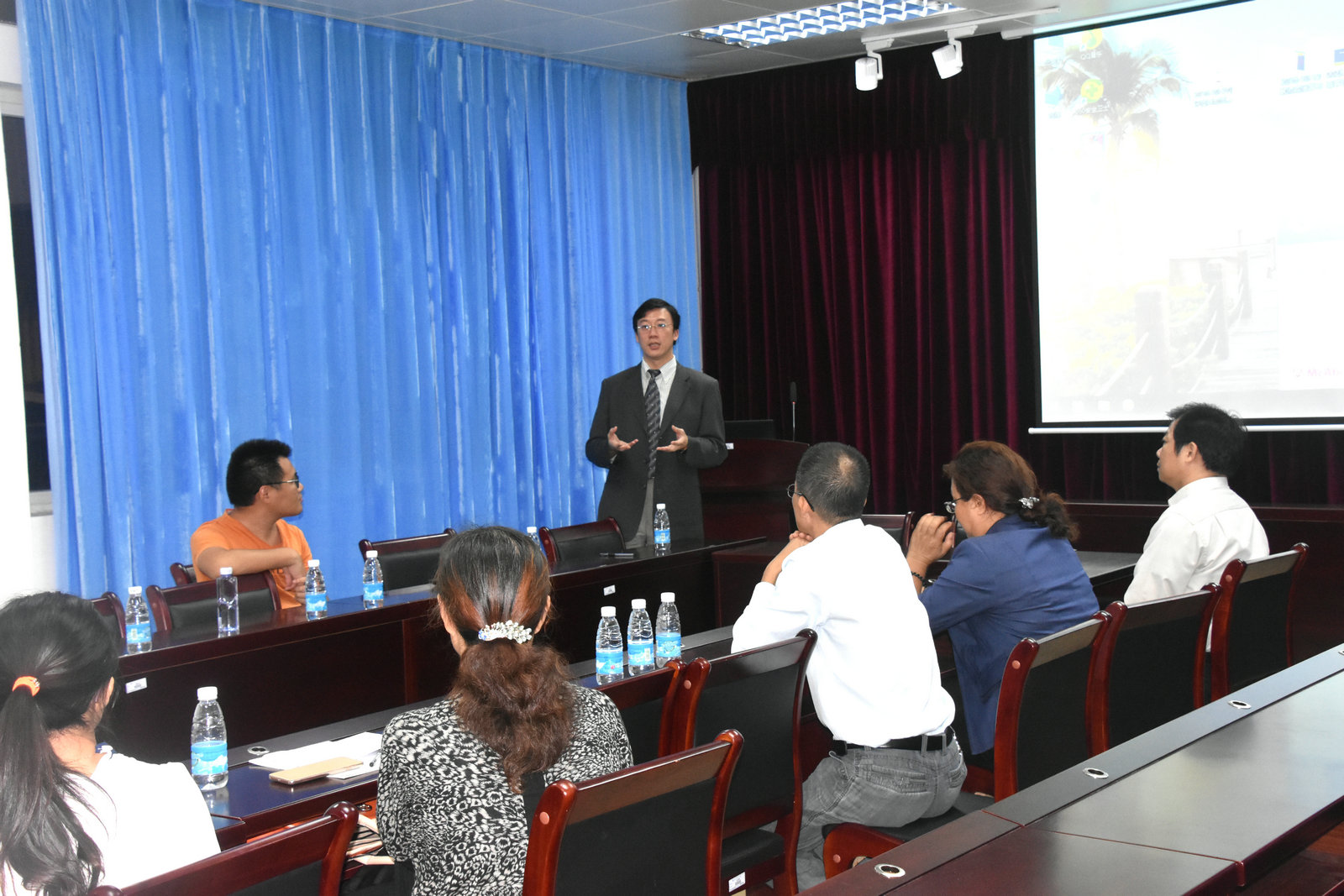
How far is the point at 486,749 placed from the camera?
1.81 m

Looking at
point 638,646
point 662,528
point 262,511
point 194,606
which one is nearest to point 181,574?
point 262,511

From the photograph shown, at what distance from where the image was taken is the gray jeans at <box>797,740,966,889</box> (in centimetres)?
255

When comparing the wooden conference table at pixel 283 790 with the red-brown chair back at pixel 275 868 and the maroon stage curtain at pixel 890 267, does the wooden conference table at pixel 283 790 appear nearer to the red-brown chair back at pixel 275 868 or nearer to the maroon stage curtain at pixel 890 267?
the red-brown chair back at pixel 275 868

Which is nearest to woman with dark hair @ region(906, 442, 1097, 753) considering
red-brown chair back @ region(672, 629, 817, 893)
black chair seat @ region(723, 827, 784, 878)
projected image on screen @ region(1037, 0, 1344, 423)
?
red-brown chair back @ region(672, 629, 817, 893)

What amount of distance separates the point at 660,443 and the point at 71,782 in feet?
13.4

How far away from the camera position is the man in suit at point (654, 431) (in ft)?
18.0

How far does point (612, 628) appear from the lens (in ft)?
10.1

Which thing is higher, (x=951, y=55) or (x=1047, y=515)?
(x=951, y=55)

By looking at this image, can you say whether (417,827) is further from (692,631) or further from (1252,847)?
(692,631)

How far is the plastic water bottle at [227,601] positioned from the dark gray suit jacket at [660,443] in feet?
7.15

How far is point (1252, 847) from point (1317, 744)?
0.51 m

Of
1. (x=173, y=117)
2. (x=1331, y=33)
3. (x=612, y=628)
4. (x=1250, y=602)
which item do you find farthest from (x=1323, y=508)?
(x=173, y=117)

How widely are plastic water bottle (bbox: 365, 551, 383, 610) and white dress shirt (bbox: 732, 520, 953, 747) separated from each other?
1.74 m

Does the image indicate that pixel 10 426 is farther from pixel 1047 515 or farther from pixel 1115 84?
pixel 1115 84
